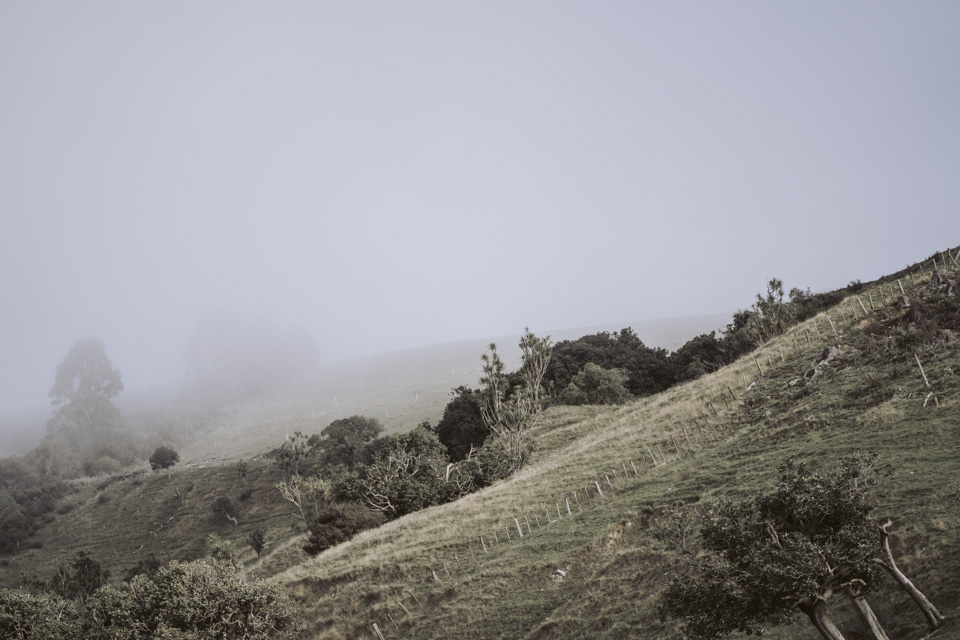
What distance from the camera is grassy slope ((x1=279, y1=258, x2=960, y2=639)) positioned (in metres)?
17.4

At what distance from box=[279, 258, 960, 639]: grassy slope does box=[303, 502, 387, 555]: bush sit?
18.9 feet

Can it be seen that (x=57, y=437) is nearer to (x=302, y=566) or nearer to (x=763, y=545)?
(x=302, y=566)

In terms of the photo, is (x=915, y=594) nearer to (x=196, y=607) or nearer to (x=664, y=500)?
(x=664, y=500)

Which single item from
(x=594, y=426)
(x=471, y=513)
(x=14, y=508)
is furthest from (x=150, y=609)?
(x=14, y=508)

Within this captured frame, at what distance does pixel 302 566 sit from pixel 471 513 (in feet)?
47.6

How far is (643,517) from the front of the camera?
25422 millimetres

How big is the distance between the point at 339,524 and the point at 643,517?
31.1 m

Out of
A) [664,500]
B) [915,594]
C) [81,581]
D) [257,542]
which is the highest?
[915,594]

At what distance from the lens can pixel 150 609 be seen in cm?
2367

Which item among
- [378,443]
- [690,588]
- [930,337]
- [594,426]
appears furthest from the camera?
[378,443]

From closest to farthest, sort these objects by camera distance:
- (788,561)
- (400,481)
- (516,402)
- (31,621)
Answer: (788,561) < (31,621) < (400,481) < (516,402)

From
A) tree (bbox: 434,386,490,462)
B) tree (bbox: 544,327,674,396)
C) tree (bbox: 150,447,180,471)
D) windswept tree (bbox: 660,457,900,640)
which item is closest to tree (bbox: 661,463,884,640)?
windswept tree (bbox: 660,457,900,640)

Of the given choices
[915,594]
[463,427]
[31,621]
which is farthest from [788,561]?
[463,427]

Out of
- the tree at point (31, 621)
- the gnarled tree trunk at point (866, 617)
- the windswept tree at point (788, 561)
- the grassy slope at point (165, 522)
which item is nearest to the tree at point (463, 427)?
the grassy slope at point (165, 522)
